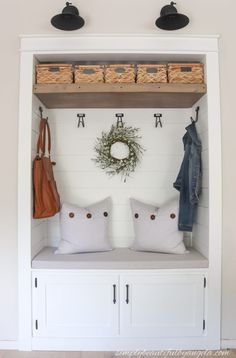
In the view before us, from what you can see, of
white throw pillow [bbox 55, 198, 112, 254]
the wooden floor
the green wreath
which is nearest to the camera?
the wooden floor

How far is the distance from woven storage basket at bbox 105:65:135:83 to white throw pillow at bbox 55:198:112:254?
1.07 meters

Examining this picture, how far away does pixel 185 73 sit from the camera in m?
2.38

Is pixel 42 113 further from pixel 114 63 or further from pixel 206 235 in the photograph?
pixel 206 235

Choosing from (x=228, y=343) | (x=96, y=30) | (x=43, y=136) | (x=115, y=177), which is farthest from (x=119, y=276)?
(x=96, y=30)

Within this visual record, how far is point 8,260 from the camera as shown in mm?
2373

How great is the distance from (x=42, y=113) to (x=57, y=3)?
0.86 m

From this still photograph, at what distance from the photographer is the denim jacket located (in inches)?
96.1

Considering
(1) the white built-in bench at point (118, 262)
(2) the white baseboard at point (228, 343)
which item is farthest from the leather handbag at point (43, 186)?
(2) the white baseboard at point (228, 343)

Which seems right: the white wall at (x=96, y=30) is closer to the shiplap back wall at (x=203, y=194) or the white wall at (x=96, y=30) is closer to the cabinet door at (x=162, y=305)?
the shiplap back wall at (x=203, y=194)

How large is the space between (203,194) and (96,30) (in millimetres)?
1531

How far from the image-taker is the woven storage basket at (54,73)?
2.37m

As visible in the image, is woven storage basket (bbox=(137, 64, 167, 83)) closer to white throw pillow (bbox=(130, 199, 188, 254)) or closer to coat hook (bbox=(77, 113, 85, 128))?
coat hook (bbox=(77, 113, 85, 128))

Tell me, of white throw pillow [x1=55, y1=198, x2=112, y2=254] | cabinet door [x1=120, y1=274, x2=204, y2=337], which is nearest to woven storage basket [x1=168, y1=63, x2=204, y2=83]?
white throw pillow [x1=55, y1=198, x2=112, y2=254]

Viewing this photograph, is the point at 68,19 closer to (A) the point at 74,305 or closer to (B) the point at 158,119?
(B) the point at 158,119
